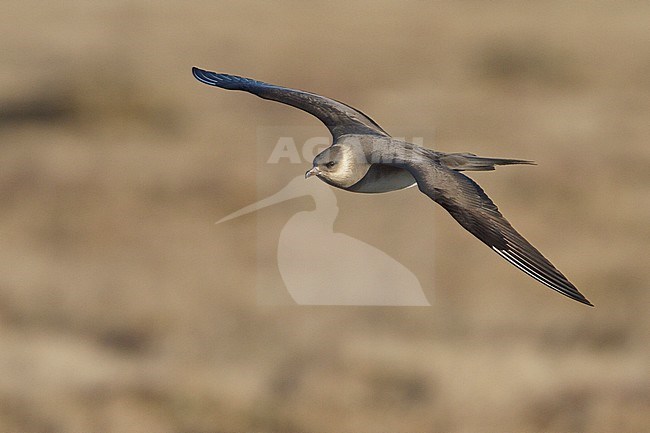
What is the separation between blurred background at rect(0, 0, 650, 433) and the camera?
1795 centimetres

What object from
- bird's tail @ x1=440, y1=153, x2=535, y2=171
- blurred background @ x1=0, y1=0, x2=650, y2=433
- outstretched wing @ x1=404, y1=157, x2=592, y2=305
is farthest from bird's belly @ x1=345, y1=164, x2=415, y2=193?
blurred background @ x1=0, y1=0, x2=650, y2=433

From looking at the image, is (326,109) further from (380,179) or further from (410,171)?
(410,171)

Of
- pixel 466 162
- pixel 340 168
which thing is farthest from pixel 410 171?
pixel 340 168

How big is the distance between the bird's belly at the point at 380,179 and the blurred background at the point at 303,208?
367 inches

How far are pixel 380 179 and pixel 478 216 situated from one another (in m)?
1.03

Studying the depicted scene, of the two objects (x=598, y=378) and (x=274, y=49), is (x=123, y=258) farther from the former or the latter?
(x=598, y=378)

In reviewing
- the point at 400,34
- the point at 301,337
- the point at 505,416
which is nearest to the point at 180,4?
the point at 400,34

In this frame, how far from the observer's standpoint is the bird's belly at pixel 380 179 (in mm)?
8492

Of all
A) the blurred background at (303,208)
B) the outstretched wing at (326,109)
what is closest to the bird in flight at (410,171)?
the outstretched wing at (326,109)

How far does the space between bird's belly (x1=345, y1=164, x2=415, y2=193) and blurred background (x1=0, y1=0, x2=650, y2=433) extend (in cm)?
932

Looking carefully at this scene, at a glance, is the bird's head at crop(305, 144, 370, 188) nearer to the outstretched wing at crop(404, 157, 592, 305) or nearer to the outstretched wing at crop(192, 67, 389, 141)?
the outstretched wing at crop(404, 157, 592, 305)

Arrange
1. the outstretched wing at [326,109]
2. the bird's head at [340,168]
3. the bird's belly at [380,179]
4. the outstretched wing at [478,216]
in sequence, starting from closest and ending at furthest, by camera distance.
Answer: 1. the outstretched wing at [478,216]
2. the bird's head at [340,168]
3. the bird's belly at [380,179]
4. the outstretched wing at [326,109]

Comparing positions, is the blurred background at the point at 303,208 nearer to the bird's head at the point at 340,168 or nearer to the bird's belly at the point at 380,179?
the bird's belly at the point at 380,179

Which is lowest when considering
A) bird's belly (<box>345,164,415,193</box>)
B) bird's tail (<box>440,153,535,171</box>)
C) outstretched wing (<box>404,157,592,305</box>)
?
outstretched wing (<box>404,157,592,305</box>)
